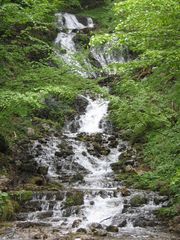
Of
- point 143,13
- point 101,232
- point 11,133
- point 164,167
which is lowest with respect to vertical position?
point 101,232

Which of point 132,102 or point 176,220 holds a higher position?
point 132,102

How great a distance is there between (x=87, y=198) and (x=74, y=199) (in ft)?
1.48

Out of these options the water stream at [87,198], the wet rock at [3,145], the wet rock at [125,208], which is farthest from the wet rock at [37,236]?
the wet rock at [3,145]

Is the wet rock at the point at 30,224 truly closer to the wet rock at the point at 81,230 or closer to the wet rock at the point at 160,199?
the wet rock at the point at 81,230

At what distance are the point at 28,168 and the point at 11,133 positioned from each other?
2599 mm

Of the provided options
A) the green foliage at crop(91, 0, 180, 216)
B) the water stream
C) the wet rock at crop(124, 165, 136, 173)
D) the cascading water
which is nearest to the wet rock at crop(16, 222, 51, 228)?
the water stream

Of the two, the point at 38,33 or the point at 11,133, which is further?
the point at 38,33

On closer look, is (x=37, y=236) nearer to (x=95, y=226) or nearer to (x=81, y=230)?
(x=81, y=230)

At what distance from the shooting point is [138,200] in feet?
36.2

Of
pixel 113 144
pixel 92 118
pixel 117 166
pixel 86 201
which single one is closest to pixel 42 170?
pixel 117 166

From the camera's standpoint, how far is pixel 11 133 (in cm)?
1594

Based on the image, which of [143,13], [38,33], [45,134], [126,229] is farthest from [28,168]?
[38,33]

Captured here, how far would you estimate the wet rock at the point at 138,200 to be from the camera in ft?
35.8

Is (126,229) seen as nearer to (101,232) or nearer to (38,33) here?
(101,232)
